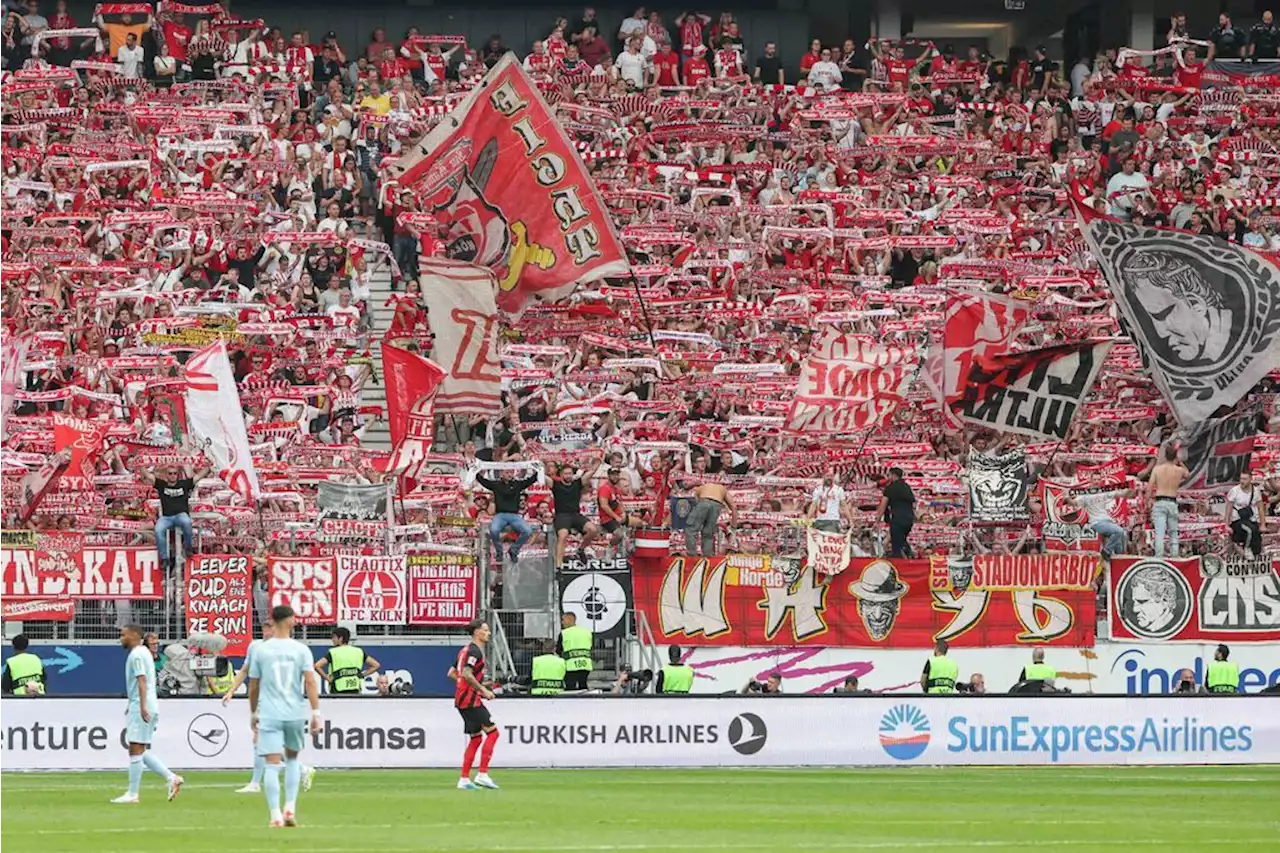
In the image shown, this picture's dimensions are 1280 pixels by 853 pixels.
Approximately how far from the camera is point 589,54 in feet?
155

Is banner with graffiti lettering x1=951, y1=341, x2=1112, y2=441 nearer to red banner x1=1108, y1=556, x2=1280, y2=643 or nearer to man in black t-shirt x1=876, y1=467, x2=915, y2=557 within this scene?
man in black t-shirt x1=876, y1=467, x2=915, y2=557

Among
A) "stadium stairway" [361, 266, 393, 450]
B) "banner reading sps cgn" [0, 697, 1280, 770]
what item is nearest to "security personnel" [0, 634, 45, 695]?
"banner reading sps cgn" [0, 697, 1280, 770]

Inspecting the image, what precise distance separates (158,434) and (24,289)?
5055mm

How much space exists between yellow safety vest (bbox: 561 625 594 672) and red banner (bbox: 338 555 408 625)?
6.85ft

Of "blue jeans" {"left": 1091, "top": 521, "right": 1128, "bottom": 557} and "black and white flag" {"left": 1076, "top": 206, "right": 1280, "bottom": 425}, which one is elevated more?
"black and white flag" {"left": 1076, "top": 206, "right": 1280, "bottom": 425}

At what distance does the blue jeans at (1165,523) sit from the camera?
33312 millimetres

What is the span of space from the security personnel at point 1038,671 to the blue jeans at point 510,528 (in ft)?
22.0

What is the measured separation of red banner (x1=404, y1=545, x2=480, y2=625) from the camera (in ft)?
103

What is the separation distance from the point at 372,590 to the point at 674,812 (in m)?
10.0

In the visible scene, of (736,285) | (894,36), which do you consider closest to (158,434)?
(736,285)

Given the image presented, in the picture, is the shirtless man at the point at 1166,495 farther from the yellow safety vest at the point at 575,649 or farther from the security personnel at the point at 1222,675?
the yellow safety vest at the point at 575,649

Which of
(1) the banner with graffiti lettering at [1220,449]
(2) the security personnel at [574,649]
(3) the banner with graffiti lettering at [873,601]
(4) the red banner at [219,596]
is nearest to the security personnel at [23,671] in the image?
(4) the red banner at [219,596]

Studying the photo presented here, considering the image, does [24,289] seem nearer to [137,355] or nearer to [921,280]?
[137,355]

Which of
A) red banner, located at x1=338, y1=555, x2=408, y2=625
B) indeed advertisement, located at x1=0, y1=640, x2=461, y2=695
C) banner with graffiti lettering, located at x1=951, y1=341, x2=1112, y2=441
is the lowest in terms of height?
indeed advertisement, located at x1=0, y1=640, x2=461, y2=695
